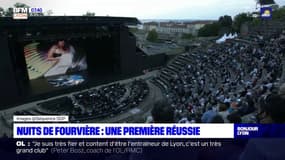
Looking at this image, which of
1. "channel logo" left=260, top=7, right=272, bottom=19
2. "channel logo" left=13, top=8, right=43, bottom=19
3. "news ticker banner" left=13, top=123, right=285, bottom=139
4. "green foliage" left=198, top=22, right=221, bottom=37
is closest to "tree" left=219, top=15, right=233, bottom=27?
"green foliage" left=198, top=22, right=221, bottom=37

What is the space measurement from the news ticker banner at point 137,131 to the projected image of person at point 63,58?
19.1 m

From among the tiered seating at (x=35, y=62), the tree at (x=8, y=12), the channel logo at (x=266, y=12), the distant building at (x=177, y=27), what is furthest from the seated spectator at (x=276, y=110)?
the distant building at (x=177, y=27)

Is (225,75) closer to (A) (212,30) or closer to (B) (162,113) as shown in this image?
(B) (162,113)

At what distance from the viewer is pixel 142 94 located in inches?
774

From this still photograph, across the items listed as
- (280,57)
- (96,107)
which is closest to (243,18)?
(280,57)

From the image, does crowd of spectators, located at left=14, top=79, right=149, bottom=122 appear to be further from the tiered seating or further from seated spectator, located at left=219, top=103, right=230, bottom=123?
seated spectator, located at left=219, top=103, right=230, bottom=123

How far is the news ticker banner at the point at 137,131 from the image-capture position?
124 inches

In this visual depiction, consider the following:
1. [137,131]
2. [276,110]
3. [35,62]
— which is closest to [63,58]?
[35,62]

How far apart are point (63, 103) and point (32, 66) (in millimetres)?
5039

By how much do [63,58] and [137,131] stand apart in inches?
798

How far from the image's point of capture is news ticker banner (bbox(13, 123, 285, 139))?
10.3ft

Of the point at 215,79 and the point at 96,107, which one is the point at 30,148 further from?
the point at 215,79

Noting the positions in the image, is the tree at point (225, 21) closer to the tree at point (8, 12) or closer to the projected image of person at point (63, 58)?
the projected image of person at point (63, 58)

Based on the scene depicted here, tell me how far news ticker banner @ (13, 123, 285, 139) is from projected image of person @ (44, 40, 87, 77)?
62.6 ft
